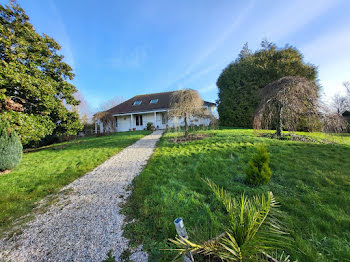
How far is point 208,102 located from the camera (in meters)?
17.7

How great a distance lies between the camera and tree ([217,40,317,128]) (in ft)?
41.1

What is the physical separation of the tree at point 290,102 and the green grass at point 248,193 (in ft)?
7.76

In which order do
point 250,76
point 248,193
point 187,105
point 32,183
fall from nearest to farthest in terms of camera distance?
1. point 248,193
2. point 32,183
3. point 187,105
4. point 250,76

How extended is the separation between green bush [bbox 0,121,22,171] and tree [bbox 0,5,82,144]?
2.74 feet

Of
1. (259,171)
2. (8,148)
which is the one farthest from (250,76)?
(8,148)

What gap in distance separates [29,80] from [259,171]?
34.3 ft

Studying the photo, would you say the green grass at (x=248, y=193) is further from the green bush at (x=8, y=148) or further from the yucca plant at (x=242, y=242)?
the green bush at (x=8, y=148)

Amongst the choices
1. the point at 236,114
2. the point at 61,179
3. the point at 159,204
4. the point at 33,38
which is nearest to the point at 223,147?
the point at 159,204

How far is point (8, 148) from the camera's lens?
16.9 feet

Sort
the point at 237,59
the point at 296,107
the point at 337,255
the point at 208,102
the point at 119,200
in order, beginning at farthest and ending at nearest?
the point at 208,102, the point at 237,59, the point at 296,107, the point at 119,200, the point at 337,255

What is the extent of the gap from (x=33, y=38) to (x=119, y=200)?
1107cm

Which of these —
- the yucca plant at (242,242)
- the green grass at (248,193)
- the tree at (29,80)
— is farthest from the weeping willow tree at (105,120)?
the yucca plant at (242,242)

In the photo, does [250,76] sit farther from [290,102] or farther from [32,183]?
[32,183]

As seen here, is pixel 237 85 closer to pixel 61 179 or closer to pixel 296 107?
pixel 296 107
